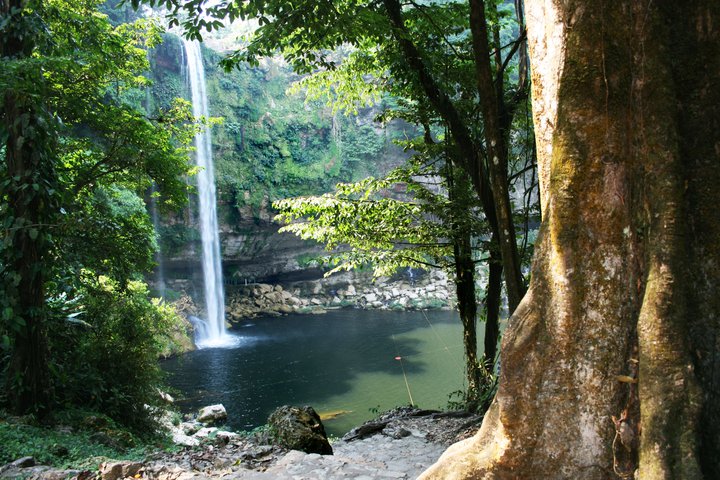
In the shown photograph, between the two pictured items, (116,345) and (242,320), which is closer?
(116,345)

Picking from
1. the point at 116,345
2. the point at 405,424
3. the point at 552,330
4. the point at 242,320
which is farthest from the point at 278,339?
the point at 552,330

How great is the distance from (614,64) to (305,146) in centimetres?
2827

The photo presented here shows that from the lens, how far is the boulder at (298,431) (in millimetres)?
4684

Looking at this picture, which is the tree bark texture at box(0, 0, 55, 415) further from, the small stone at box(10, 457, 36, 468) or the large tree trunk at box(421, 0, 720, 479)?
the large tree trunk at box(421, 0, 720, 479)

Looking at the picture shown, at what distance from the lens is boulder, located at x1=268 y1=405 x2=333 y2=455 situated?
4.68 m

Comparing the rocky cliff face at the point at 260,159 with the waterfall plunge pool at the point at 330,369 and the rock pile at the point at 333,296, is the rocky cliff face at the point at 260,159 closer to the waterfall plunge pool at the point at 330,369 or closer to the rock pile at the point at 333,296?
the rock pile at the point at 333,296

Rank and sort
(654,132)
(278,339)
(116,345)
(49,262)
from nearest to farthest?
(654,132) < (49,262) < (116,345) < (278,339)

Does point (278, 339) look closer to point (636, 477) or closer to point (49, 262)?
point (49, 262)

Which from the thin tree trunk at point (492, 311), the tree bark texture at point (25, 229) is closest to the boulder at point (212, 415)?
the tree bark texture at point (25, 229)

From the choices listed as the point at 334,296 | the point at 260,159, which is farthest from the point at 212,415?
the point at 260,159

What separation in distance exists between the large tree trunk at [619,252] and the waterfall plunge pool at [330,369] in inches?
328

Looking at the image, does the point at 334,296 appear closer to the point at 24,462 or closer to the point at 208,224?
the point at 208,224

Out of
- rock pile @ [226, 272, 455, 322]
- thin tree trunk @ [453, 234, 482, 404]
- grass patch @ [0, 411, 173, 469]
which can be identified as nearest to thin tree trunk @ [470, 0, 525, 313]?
thin tree trunk @ [453, 234, 482, 404]

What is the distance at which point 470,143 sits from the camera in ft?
20.1
